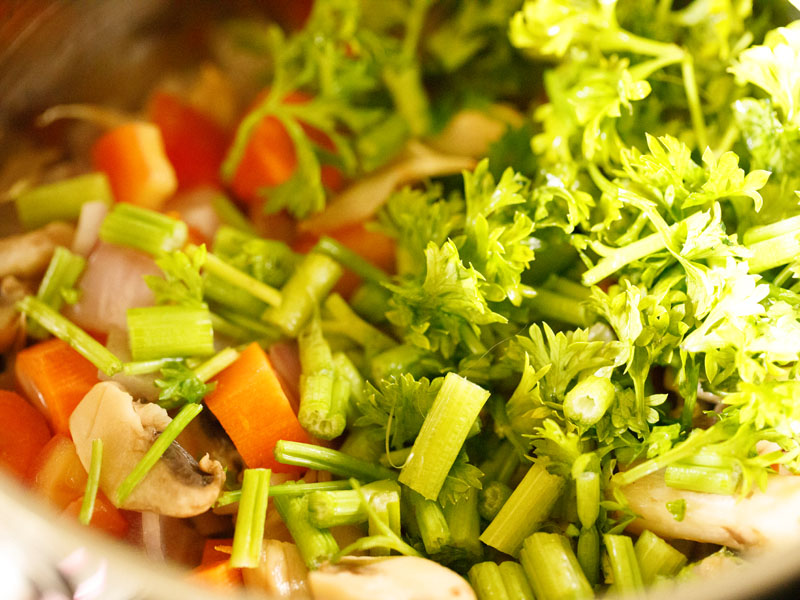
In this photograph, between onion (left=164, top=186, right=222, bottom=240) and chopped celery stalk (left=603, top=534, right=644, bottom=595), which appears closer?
chopped celery stalk (left=603, top=534, right=644, bottom=595)

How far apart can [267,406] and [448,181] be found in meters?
0.69

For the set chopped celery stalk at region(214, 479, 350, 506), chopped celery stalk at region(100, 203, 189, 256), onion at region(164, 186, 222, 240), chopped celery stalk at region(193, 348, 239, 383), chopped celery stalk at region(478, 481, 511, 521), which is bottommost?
chopped celery stalk at region(478, 481, 511, 521)

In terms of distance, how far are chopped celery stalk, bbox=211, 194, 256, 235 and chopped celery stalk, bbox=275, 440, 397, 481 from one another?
0.64m

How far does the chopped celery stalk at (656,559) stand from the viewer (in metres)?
1.04

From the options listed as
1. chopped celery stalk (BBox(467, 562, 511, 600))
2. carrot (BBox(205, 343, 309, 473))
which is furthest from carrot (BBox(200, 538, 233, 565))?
chopped celery stalk (BBox(467, 562, 511, 600))

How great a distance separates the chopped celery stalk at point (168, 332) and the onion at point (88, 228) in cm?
26

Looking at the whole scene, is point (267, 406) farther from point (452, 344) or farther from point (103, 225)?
point (103, 225)

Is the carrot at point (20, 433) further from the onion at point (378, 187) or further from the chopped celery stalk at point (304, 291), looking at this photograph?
the onion at point (378, 187)

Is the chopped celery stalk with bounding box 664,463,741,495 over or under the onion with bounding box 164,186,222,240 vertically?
under

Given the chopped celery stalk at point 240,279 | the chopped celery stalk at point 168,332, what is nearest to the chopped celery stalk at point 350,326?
the chopped celery stalk at point 240,279

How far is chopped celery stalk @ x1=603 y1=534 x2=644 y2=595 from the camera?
1.00m

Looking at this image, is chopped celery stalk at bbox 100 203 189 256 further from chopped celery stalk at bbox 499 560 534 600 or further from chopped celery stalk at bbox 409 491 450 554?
chopped celery stalk at bbox 499 560 534 600

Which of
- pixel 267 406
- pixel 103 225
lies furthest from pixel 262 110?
pixel 267 406

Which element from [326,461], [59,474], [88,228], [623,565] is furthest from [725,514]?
[88,228]
